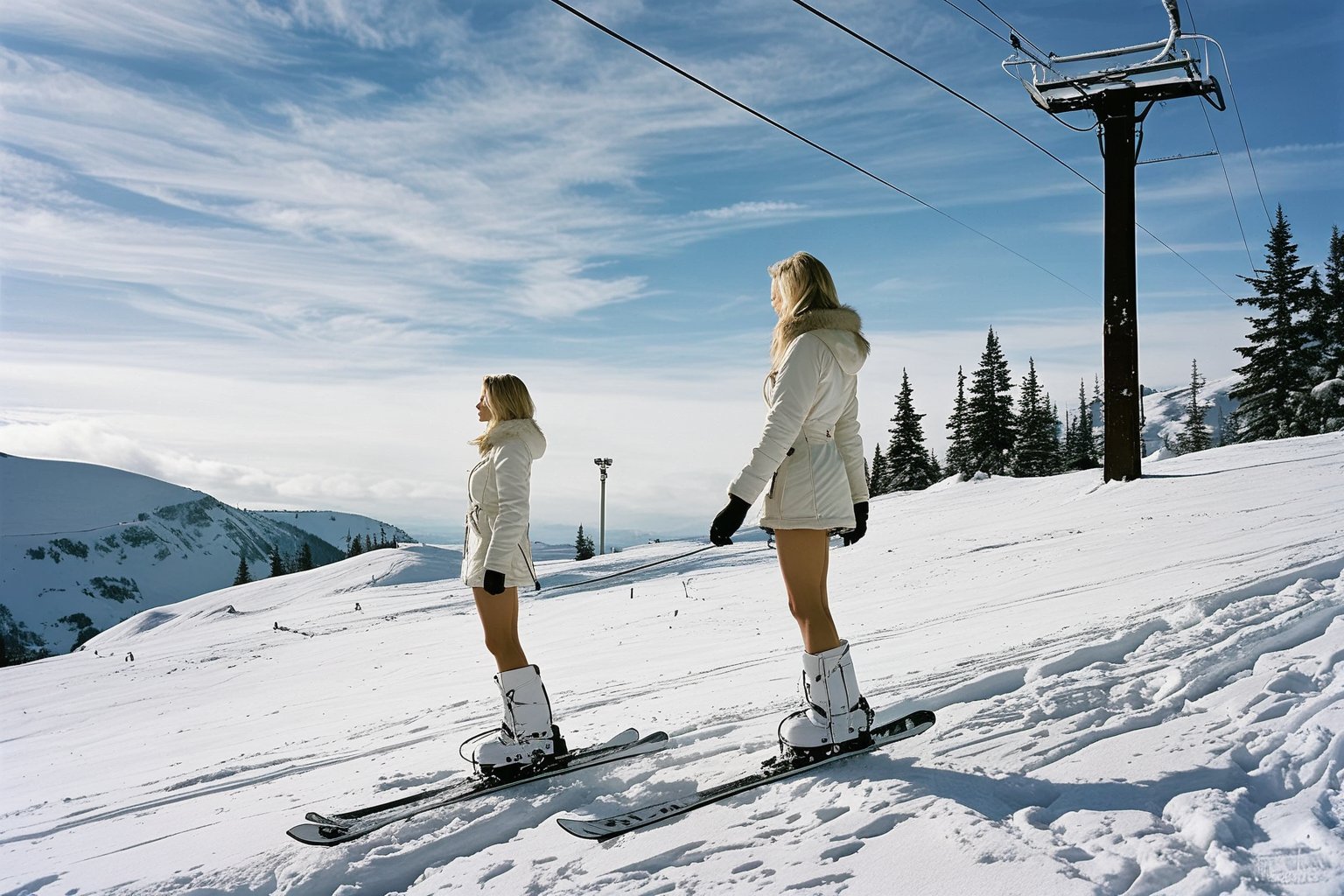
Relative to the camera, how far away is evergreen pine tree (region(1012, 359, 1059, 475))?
45.1 m

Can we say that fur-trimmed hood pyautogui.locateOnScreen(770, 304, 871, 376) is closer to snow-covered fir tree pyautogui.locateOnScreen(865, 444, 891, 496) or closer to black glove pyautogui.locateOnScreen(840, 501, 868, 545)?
black glove pyautogui.locateOnScreen(840, 501, 868, 545)

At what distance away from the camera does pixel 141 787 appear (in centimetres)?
595

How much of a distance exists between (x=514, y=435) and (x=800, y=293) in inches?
71.1

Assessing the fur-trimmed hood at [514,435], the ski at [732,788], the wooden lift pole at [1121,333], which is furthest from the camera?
the wooden lift pole at [1121,333]

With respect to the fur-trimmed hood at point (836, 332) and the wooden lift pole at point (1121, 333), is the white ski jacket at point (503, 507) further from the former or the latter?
the wooden lift pole at point (1121, 333)

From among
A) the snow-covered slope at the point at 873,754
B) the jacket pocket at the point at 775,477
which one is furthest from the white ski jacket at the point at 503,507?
the jacket pocket at the point at 775,477

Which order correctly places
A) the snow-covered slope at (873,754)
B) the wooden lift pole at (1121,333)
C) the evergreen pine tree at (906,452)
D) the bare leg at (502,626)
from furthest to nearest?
the evergreen pine tree at (906,452), the wooden lift pole at (1121,333), the bare leg at (502,626), the snow-covered slope at (873,754)

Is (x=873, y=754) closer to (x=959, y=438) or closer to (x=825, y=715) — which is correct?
(x=825, y=715)

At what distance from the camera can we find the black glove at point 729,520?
3.50 metres

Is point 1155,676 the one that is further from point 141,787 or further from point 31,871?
point 141,787

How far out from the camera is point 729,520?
11.5 ft

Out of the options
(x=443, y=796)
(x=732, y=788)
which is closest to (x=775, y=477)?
(x=732, y=788)

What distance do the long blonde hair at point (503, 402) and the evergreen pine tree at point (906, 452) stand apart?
41.9m

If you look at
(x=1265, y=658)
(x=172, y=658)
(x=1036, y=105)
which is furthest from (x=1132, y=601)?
(x=172, y=658)
